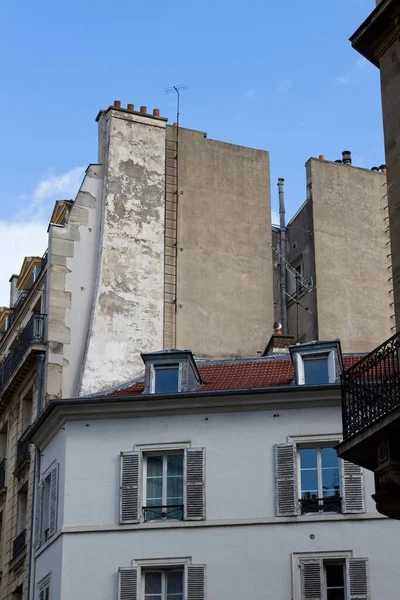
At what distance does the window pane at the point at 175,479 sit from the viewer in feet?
83.3

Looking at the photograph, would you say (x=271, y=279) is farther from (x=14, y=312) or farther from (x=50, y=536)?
(x=50, y=536)

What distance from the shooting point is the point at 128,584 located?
24562mm

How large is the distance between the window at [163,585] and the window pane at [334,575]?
2.63 metres

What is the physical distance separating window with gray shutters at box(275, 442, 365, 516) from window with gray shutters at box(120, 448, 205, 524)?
1.48 metres

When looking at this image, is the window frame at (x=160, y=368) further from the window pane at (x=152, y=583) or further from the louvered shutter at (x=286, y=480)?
the window pane at (x=152, y=583)

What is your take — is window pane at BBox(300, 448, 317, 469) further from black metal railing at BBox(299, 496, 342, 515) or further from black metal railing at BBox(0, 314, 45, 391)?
black metal railing at BBox(0, 314, 45, 391)

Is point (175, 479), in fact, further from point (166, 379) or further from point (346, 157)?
point (346, 157)

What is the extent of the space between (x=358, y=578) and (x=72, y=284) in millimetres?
10289

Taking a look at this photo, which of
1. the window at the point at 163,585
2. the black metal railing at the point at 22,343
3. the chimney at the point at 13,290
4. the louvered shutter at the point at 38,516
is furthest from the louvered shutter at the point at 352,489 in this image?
the chimney at the point at 13,290

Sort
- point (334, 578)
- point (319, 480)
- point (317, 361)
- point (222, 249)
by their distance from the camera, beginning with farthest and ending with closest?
point (222, 249)
point (317, 361)
point (319, 480)
point (334, 578)

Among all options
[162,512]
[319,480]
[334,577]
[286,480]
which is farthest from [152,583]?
[319,480]

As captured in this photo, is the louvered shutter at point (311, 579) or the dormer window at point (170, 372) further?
the dormer window at point (170, 372)

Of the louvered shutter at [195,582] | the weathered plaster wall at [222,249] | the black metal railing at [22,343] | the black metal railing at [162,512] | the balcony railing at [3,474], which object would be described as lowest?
the louvered shutter at [195,582]

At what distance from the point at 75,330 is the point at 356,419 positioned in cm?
1460
